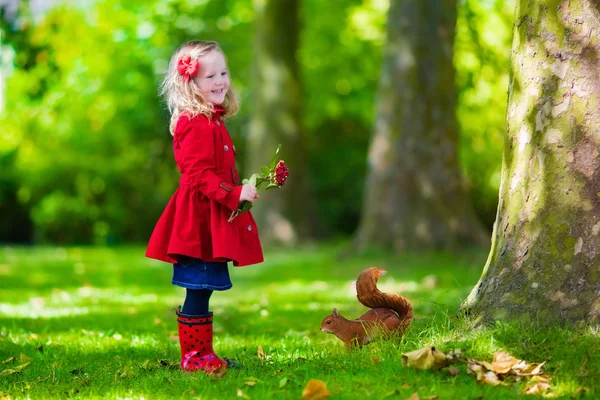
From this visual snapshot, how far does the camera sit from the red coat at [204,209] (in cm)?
427

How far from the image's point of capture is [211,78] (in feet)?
14.9

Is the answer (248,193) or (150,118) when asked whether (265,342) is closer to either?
(248,193)

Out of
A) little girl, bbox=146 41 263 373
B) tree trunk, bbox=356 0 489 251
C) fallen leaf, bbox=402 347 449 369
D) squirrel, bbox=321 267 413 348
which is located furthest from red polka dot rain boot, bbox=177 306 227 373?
tree trunk, bbox=356 0 489 251

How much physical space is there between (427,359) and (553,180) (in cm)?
118

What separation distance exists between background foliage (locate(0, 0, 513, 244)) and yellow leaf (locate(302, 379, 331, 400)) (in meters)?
18.2

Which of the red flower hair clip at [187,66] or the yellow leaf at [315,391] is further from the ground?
the red flower hair clip at [187,66]

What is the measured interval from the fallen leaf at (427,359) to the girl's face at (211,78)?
180 centimetres

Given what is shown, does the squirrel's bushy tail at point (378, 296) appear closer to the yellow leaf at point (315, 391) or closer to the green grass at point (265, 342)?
the green grass at point (265, 342)

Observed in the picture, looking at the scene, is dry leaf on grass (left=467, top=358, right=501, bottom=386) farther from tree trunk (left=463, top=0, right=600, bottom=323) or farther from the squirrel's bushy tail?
the squirrel's bushy tail

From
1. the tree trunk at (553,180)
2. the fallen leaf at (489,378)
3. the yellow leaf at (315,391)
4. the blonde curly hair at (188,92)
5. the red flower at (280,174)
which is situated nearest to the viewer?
the yellow leaf at (315,391)

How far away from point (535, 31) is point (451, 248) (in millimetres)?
6788

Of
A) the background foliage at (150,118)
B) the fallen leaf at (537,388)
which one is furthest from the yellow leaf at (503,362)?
the background foliage at (150,118)

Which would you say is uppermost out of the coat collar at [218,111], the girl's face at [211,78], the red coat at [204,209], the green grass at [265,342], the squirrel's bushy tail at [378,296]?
the girl's face at [211,78]

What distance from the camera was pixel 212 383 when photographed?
3.86 m
